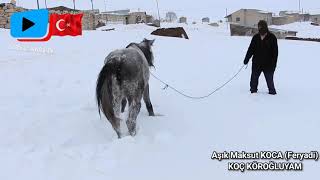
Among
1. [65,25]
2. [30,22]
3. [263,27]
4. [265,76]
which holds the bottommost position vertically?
[265,76]

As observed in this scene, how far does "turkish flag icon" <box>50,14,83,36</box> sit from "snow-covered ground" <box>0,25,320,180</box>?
30.6 ft

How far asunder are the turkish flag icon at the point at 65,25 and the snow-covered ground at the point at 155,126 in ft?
30.6

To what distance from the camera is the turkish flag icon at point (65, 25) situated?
22.2 m

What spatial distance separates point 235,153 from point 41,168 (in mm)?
2635

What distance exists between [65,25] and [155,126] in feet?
60.5

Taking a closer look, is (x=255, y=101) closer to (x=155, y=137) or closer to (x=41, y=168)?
(x=155, y=137)

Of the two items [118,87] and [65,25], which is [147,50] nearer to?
[118,87]

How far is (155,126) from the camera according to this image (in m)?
6.91

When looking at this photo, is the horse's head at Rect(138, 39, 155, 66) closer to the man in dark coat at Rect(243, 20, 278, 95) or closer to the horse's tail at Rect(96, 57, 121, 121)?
the horse's tail at Rect(96, 57, 121, 121)

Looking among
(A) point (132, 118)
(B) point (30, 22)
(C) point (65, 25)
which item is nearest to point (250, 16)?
(C) point (65, 25)

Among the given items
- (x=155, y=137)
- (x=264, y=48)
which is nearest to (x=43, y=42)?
(x=264, y=48)

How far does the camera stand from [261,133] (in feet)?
21.2

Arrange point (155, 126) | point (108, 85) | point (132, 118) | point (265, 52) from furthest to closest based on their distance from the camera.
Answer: point (265, 52) < point (155, 126) < point (132, 118) < point (108, 85)

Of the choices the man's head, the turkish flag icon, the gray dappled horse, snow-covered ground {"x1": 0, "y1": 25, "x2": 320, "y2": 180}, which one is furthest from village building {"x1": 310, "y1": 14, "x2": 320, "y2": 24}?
the gray dappled horse
